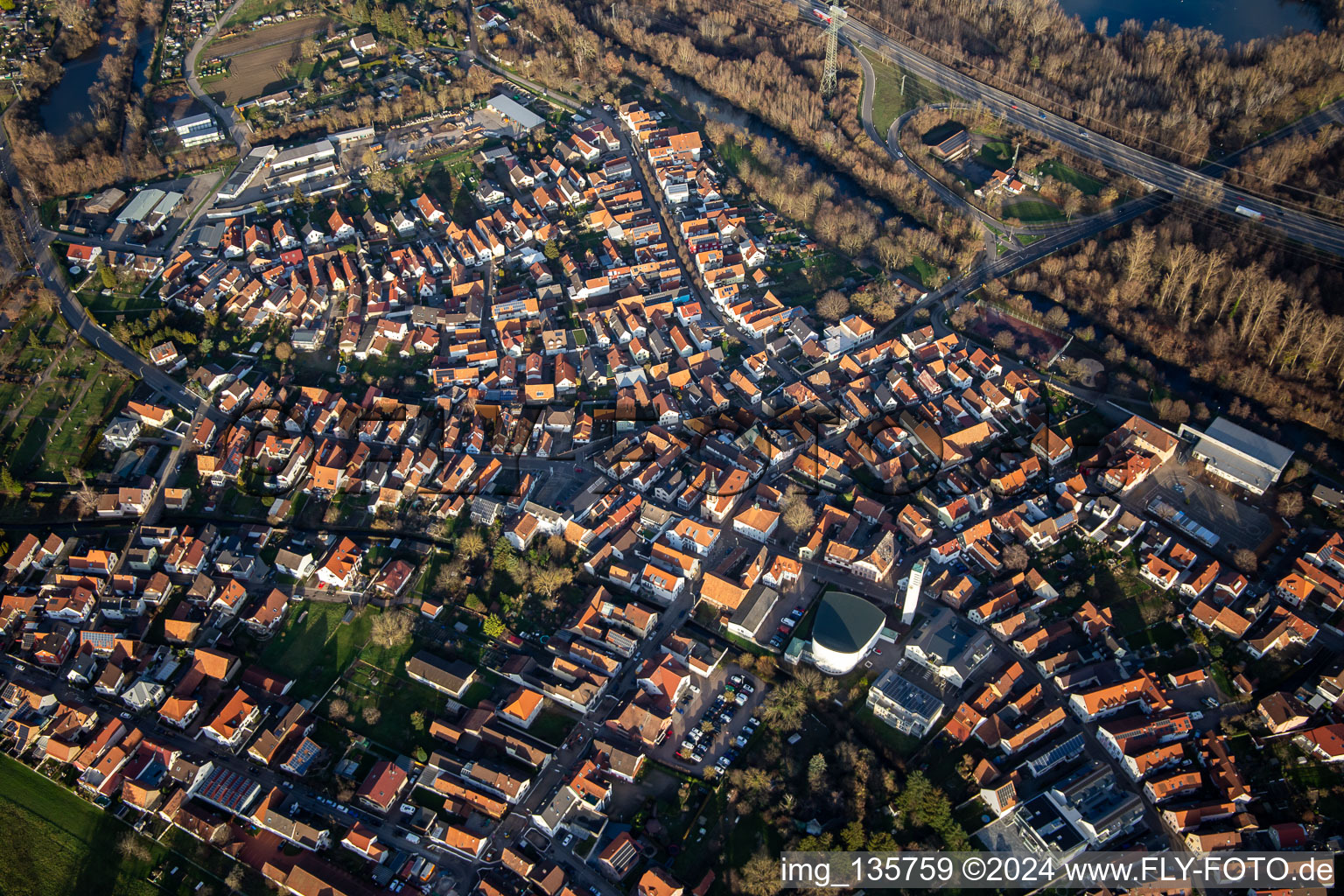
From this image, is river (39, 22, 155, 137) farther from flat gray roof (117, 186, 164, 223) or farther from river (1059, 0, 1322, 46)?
river (1059, 0, 1322, 46)

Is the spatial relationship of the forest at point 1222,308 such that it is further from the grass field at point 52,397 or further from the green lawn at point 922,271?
the grass field at point 52,397

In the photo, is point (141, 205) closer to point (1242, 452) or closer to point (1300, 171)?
point (1242, 452)

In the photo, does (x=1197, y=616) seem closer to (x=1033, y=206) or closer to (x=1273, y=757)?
(x=1273, y=757)

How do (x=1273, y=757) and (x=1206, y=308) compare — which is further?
(x=1206, y=308)

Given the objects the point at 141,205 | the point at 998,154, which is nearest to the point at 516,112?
the point at 141,205

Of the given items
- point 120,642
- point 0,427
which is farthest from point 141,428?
point 120,642

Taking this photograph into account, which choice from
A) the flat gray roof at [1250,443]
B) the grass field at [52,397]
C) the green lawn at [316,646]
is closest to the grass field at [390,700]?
the green lawn at [316,646]
